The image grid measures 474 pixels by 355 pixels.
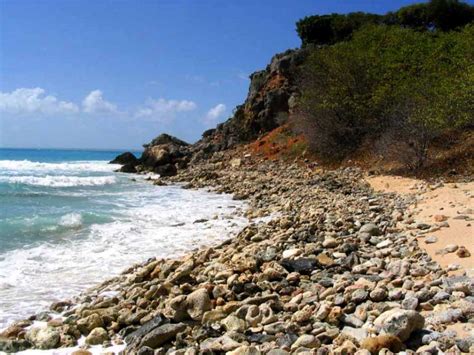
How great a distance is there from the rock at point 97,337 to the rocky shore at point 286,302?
0.01m

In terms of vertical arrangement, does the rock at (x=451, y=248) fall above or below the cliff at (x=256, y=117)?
below

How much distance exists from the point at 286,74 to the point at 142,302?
3552 centimetres

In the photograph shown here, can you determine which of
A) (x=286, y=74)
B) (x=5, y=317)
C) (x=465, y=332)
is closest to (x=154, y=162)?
(x=286, y=74)

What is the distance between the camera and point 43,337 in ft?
17.8

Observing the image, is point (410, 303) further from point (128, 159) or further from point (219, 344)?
point (128, 159)

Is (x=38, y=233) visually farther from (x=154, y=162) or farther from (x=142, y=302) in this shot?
(x=154, y=162)

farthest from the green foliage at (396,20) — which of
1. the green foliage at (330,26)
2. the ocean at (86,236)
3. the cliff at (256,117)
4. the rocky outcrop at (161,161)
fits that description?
the ocean at (86,236)

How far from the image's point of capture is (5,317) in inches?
249

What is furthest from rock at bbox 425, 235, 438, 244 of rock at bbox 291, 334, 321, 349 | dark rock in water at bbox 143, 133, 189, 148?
dark rock in water at bbox 143, 133, 189, 148

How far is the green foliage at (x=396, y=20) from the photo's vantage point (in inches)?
1591

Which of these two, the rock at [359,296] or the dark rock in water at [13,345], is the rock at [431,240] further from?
the dark rock in water at [13,345]

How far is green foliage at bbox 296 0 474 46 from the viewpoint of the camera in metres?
40.4

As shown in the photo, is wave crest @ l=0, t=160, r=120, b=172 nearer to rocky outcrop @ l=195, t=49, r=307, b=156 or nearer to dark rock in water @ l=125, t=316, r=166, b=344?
rocky outcrop @ l=195, t=49, r=307, b=156

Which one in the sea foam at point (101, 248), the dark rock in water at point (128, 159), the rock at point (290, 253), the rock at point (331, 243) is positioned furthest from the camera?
the dark rock in water at point (128, 159)
